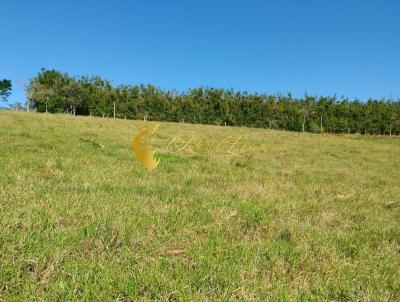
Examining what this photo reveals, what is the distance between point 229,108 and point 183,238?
6515cm

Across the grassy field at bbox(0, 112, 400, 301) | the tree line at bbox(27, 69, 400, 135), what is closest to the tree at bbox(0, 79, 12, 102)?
the tree line at bbox(27, 69, 400, 135)

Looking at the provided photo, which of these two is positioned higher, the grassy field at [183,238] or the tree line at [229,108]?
the tree line at [229,108]

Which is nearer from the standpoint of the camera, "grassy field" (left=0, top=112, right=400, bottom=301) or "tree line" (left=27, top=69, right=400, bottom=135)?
"grassy field" (left=0, top=112, right=400, bottom=301)

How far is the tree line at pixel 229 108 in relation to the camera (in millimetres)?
66875

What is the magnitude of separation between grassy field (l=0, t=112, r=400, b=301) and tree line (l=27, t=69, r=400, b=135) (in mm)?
57682

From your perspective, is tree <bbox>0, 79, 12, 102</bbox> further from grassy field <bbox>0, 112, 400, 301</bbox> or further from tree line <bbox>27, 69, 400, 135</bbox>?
grassy field <bbox>0, 112, 400, 301</bbox>

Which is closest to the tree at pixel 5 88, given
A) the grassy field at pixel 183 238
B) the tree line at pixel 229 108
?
the tree line at pixel 229 108

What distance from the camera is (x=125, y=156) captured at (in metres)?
11.6

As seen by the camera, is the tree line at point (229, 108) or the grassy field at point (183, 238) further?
the tree line at point (229, 108)

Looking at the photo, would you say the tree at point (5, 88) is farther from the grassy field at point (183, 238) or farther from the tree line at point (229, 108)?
the grassy field at point (183, 238)

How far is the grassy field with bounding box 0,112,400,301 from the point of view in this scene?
3.65m

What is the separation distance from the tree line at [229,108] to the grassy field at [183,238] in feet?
189

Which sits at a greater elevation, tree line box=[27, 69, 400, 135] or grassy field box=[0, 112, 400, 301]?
tree line box=[27, 69, 400, 135]

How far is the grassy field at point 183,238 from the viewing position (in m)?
3.65
